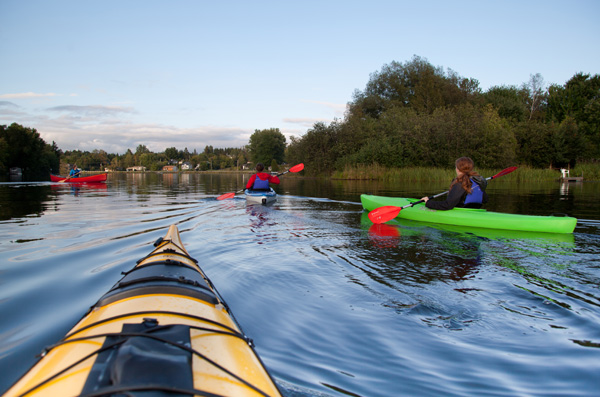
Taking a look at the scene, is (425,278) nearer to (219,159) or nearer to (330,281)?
(330,281)

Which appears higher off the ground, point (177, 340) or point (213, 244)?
point (177, 340)

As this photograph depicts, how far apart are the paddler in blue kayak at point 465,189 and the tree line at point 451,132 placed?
824 inches

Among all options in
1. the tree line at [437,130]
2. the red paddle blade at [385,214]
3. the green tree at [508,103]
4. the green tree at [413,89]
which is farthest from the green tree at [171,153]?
the red paddle blade at [385,214]

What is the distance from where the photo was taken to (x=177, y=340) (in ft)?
5.12

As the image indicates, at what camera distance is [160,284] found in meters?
2.27

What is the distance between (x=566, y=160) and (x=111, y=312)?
1471 inches

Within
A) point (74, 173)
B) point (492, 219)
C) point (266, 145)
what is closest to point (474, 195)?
point (492, 219)

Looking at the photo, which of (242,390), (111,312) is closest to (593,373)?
(242,390)

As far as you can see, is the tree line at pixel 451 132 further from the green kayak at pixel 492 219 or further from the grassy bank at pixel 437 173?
the green kayak at pixel 492 219

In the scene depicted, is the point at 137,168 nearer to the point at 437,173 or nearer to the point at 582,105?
the point at 437,173

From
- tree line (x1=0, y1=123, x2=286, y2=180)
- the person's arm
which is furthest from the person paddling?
the person's arm

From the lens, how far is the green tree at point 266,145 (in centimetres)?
7450

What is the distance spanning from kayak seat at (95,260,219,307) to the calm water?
28.0 inches

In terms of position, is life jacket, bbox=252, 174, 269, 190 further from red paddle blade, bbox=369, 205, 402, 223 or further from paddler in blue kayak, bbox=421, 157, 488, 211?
paddler in blue kayak, bbox=421, 157, 488, 211
